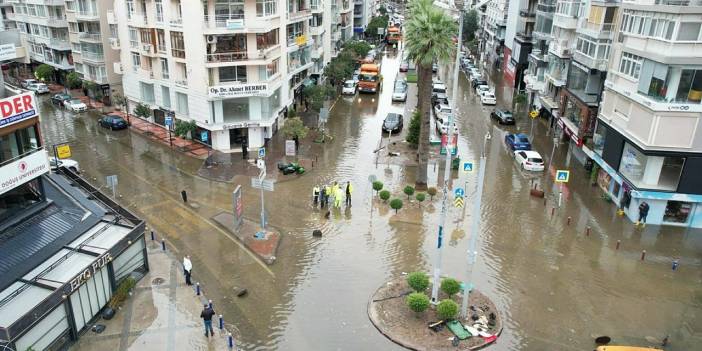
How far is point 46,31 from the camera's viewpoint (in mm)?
67875

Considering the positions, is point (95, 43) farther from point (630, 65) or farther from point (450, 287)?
point (630, 65)

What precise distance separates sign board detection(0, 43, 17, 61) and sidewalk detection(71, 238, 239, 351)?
12.7 m

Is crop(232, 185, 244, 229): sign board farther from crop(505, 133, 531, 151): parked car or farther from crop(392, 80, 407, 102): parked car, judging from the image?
crop(392, 80, 407, 102): parked car

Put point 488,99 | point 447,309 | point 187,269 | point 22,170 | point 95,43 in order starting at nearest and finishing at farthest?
point 447,309 < point 22,170 < point 187,269 < point 95,43 < point 488,99

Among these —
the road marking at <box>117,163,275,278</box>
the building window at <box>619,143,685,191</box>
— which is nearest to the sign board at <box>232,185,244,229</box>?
the road marking at <box>117,163,275,278</box>

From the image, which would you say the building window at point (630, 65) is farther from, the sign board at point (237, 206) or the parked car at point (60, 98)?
the parked car at point (60, 98)

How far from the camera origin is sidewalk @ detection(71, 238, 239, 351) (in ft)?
69.9

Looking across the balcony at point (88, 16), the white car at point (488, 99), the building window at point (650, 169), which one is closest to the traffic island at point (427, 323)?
the building window at point (650, 169)

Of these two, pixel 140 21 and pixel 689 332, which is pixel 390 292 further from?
pixel 140 21

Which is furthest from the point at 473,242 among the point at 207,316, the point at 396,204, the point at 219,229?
the point at 219,229

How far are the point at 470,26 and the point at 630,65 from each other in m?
79.5

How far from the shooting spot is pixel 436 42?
1426 inches

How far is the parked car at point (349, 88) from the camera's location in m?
69.1

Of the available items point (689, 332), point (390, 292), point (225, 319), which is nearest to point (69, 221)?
point (225, 319)
